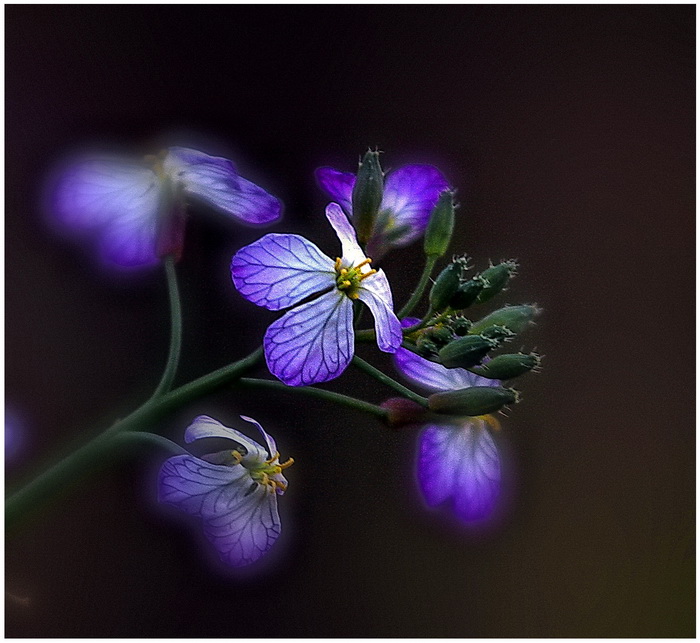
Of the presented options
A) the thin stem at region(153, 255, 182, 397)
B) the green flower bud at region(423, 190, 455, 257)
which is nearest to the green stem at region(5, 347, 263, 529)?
the thin stem at region(153, 255, 182, 397)

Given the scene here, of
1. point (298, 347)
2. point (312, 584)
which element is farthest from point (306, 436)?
point (298, 347)

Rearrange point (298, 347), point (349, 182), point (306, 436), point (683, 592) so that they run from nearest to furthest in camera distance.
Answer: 1. point (298, 347)
2. point (349, 182)
3. point (306, 436)
4. point (683, 592)

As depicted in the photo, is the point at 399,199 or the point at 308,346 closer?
the point at 308,346

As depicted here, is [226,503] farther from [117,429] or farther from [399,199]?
[399,199]

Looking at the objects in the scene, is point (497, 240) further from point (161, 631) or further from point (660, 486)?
point (161, 631)

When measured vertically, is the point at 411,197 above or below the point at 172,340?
above

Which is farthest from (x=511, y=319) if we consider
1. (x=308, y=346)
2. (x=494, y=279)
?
(x=308, y=346)

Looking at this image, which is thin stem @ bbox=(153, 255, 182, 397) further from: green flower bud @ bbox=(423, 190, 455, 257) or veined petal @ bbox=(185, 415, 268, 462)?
green flower bud @ bbox=(423, 190, 455, 257)
